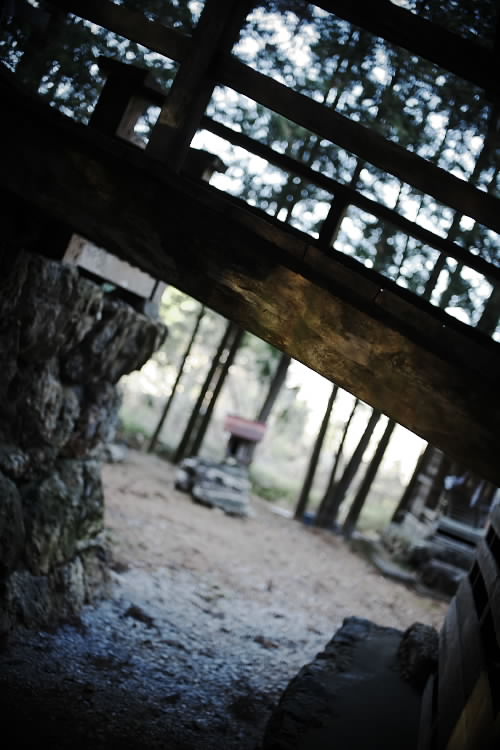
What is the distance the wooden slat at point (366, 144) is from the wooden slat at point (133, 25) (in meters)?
0.40

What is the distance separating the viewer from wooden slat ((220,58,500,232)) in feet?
11.6

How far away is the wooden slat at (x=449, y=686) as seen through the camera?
3.49 metres

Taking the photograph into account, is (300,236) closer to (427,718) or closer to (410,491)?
(427,718)

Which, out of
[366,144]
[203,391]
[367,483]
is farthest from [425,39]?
[203,391]

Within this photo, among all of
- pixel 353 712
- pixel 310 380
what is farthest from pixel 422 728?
pixel 310 380

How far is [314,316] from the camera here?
2998 mm

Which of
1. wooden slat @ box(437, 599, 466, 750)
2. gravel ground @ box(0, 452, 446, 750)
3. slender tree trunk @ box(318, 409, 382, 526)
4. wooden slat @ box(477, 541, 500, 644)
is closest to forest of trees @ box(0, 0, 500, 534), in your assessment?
wooden slat @ box(477, 541, 500, 644)

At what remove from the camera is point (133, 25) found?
3.78 metres

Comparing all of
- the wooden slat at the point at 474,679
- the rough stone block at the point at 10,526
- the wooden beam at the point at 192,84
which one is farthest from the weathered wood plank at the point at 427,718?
the wooden beam at the point at 192,84

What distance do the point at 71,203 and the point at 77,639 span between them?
4.75 m

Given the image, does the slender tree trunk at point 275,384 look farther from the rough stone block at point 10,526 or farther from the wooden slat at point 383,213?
the wooden slat at point 383,213

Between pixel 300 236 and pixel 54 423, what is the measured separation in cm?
408

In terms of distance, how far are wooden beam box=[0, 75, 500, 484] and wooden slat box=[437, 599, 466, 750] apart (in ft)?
5.76

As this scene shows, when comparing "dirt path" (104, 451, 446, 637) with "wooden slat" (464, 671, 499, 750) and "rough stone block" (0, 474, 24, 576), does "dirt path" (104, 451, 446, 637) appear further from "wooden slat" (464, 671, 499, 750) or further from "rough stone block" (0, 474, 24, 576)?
"wooden slat" (464, 671, 499, 750)
